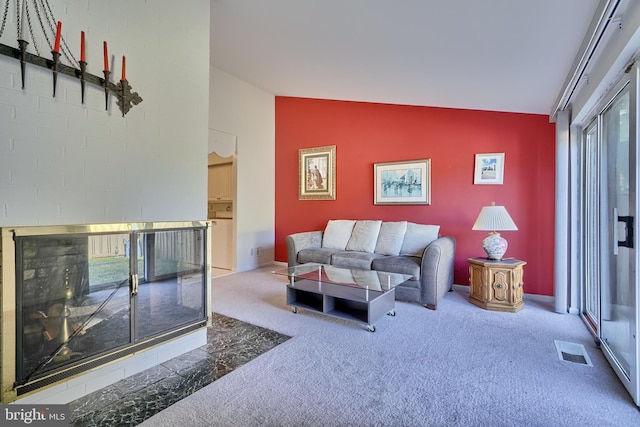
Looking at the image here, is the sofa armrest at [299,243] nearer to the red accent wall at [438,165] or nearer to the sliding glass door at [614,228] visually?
the red accent wall at [438,165]

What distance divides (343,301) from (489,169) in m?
2.52

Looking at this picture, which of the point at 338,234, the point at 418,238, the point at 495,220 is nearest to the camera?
the point at 495,220

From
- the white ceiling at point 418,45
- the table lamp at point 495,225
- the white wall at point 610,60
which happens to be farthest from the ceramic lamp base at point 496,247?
the white ceiling at point 418,45

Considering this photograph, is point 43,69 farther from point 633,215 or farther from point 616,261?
point 616,261

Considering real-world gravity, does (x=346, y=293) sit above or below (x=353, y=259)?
below

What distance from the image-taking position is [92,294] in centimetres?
172

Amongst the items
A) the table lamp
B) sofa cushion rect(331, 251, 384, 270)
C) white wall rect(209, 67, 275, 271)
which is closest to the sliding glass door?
the table lamp

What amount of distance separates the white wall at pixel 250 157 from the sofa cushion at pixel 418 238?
2.53 m

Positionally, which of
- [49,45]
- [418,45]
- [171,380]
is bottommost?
[171,380]

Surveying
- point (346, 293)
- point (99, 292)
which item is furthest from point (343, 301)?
point (99, 292)

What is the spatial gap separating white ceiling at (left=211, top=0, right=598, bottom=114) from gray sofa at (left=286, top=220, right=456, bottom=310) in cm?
170

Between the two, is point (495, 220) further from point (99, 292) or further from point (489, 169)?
point (99, 292)

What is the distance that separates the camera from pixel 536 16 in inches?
68.3

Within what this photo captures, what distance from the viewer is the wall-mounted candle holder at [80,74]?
141 cm
